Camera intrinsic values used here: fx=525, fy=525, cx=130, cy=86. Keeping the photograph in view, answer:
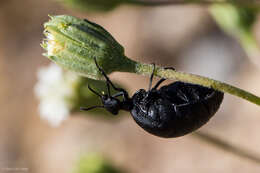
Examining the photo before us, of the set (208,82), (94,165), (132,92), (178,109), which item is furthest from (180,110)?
(132,92)

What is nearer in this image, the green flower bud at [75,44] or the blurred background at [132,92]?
the green flower bud at [75,44]

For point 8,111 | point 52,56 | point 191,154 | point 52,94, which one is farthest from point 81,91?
point 8,111

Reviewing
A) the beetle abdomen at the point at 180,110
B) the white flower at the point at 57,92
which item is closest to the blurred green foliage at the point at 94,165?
the white flower at the point at 57,92

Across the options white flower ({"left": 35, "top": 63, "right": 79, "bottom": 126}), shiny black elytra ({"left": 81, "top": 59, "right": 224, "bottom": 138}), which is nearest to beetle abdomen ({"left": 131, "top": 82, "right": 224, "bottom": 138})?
shiny black elytra ({"left": 81, "top": 59, "right": 224, "bottom": 138})

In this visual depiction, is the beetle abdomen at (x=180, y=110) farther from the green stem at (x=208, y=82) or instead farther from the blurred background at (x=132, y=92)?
the blurred background at (x=132, y=92)

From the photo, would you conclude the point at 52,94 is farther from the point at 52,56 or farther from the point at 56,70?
the point at 52,56

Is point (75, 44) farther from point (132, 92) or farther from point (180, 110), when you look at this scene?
point (132, 92)
